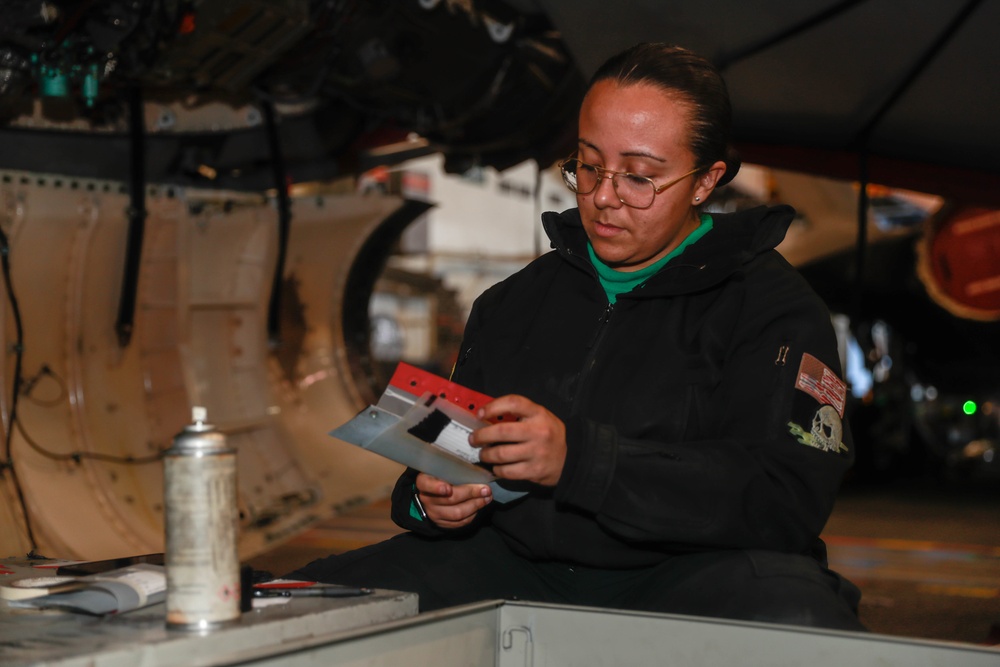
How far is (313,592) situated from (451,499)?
30cm

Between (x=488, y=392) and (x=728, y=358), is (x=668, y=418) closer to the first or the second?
(x=728, y=358)

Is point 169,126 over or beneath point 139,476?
over

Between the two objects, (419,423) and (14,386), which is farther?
(14,386)

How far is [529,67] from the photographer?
417 cm

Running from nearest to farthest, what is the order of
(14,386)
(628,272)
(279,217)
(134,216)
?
(628,272) → (14,386) → (134,216) → (279,217)

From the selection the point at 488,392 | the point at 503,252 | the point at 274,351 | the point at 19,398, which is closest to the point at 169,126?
the point at 274,351

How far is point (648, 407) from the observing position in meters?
1.61

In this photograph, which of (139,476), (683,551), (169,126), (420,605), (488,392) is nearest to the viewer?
(683,551)

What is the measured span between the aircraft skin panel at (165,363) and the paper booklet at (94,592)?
2.05 meters

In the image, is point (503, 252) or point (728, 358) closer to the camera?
point (728, 358)

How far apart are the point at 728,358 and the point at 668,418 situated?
138 mm

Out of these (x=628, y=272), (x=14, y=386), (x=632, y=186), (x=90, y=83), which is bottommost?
(x=14, y=386)

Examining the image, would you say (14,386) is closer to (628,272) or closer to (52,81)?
(52,81)

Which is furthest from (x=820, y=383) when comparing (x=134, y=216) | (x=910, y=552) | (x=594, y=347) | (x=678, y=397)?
(x=910, y=552)
